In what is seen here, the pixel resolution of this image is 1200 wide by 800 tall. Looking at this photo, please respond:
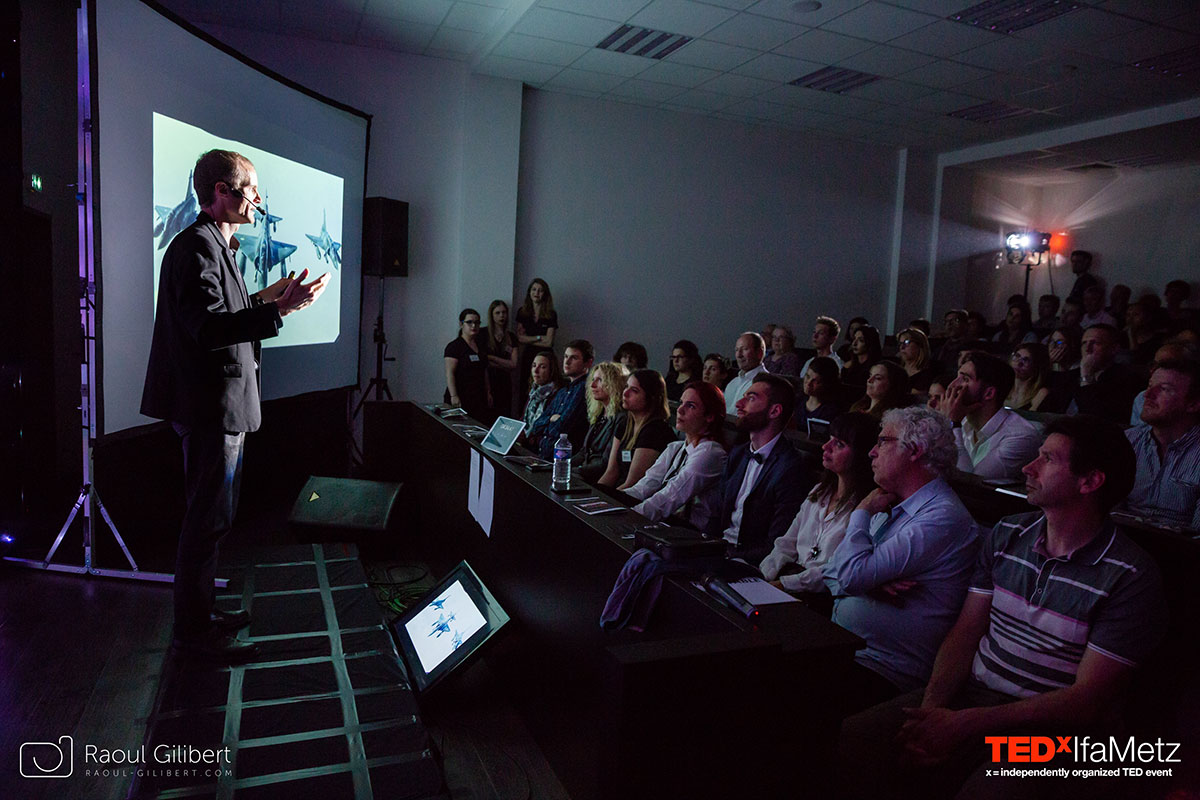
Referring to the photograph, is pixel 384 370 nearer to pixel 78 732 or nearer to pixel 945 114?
pixel 78 732

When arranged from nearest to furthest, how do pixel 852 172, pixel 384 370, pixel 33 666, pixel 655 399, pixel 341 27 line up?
1. pixel 33 666
2. pixel 655 399
3. pixel 341 27
4. pixel 384 370
5. pixel 852 172

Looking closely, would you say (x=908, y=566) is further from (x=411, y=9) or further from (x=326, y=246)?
(x=411, y=9)

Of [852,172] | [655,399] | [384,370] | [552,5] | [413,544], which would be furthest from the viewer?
[852,172]

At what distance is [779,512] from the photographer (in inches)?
105

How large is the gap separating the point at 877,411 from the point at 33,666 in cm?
367

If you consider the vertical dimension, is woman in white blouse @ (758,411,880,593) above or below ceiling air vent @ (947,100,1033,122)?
below

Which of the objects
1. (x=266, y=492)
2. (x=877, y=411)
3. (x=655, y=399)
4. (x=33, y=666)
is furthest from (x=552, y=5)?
(x=33, y=666)

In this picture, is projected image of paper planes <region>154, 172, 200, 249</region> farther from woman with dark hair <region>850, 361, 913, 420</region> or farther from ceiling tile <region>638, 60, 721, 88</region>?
ceiling tile <region>638, 60, 721, 88</region>

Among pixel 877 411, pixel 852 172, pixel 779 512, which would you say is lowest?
pixel 779 512

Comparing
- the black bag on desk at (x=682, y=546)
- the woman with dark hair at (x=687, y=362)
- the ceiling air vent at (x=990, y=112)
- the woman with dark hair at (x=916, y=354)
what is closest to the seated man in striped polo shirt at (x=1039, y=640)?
the black bag on desk at (x=682, y=546)

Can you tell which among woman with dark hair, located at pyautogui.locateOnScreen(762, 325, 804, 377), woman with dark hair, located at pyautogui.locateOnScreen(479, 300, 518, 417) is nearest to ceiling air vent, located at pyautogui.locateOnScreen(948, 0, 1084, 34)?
woman with dark hair, located at pyautogui.locateOnScreen(762, 325, 804, 377)

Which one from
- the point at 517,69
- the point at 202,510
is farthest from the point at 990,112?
the point at 202,510

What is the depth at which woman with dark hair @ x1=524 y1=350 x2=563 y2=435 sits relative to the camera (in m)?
4.96

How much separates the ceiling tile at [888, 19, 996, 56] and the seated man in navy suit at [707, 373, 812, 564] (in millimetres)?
3735
